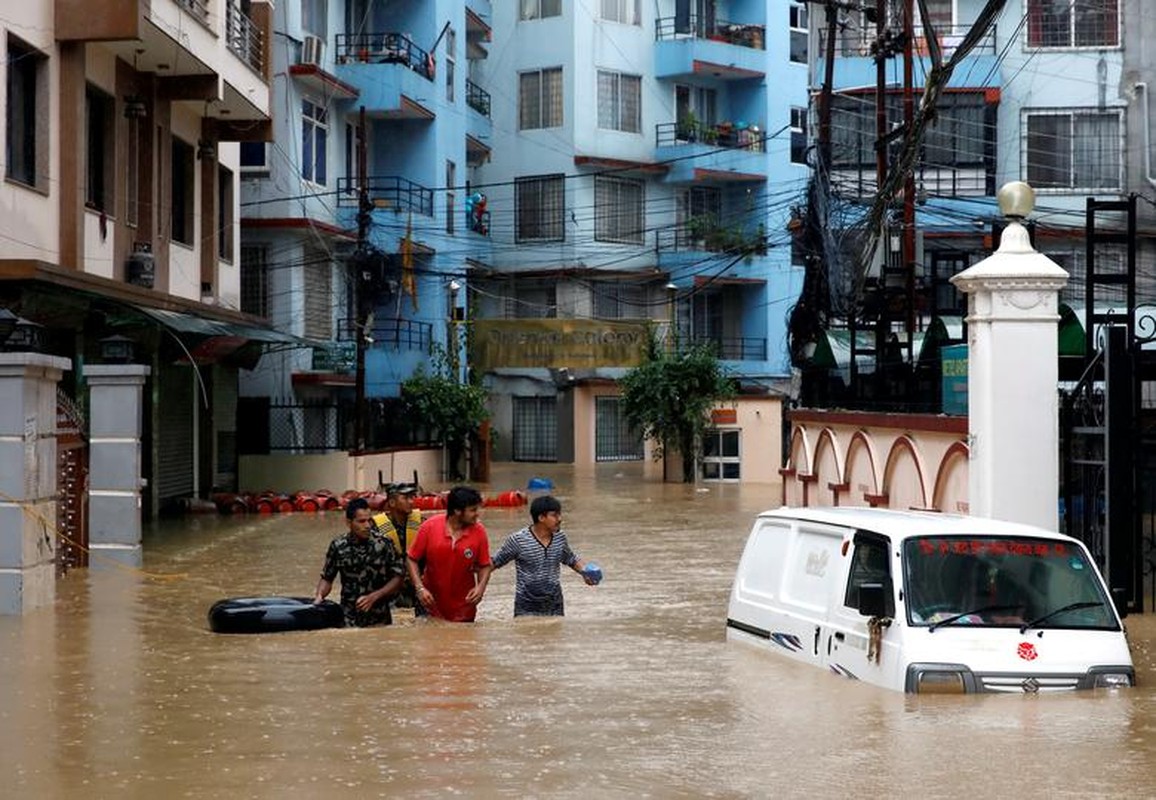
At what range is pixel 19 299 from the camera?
72.9 ft

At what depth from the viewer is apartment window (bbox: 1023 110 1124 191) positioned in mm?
43812

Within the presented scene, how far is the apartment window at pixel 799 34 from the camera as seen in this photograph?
207 ft

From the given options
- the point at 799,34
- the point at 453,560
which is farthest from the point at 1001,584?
the point at 799,34

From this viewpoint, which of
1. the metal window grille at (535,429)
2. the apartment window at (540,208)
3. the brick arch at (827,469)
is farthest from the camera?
the metal window grille at (535,429)

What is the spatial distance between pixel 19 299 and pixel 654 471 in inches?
1306

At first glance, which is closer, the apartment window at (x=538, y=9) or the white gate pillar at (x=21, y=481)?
the white gate pillar at (x=21, y=481)

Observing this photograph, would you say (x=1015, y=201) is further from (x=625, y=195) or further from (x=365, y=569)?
(x=625, y=195)

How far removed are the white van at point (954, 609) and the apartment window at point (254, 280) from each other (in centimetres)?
3137

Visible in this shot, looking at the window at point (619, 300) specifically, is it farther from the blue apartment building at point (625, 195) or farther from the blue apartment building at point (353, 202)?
the blue apartment building at point (353, 202)

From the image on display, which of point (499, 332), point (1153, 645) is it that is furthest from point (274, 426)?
point (1153, 645)

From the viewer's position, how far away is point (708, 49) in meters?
58.0

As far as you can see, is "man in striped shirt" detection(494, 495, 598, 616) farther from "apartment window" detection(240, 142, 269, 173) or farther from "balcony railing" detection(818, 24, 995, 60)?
"balcony railing" detection(818, 24, 995, 60)

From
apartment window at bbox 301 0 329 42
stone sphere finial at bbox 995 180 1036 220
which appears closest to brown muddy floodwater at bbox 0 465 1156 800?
stone sphere finial at bbox 995 180 1036 220

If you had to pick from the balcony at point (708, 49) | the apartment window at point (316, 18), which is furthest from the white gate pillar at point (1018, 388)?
the balcony at point (708, 49)
